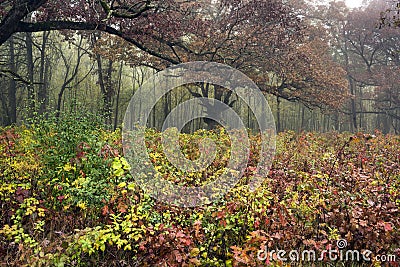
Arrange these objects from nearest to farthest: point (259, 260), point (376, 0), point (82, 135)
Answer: point (259, 260) → point (82, 135) → point (376, 0)

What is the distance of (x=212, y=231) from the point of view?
3.97 metres

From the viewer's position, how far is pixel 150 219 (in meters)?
3.99

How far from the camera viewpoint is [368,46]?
1187 inches

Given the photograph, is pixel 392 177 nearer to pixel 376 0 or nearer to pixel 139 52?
pixel 139 52

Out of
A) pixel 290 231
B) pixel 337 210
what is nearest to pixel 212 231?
pixel 290 231

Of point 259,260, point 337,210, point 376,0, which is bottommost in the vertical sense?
point 259,260

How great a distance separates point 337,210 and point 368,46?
3007 cm

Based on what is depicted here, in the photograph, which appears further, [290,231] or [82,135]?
[82,135]

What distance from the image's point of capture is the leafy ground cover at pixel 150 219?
11.6 feet

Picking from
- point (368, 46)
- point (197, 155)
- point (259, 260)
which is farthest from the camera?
point (368, 46)

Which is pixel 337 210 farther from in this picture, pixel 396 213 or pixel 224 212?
pixel 224 212

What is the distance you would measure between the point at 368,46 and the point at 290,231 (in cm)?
3046

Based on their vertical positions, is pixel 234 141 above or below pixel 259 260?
above

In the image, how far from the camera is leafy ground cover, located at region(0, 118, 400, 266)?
11.6ft
